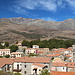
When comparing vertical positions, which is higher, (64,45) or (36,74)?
(64,45)

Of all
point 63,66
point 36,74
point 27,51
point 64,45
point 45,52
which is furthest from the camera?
point 64,45

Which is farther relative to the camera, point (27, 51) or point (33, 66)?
point (27, 51)

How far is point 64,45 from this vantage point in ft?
314

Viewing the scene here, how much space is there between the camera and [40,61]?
3447cm

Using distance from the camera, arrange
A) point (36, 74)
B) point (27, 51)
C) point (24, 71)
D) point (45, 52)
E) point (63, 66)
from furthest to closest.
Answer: point (27, 51) < point (45, 52) < point (63, 66) < point (24, 71) < point (36, 74)

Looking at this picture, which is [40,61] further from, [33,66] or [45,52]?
[45,52]

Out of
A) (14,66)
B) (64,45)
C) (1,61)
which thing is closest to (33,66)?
(14,66)

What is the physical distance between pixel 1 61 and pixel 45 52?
46.9 metres

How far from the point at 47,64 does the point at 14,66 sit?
9.44m

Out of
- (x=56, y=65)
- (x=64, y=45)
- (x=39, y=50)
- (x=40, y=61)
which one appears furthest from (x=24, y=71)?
(x=64, y=45)

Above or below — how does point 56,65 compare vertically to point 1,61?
below

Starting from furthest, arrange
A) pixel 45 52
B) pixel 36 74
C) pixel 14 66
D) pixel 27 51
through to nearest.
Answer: pixel 27 51 < pixel 45 52 < pixel 14 66 < pixel 36 74

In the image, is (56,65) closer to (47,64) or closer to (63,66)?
(63,66)

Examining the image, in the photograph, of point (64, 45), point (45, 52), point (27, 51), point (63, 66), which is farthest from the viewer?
point (64, 45)
